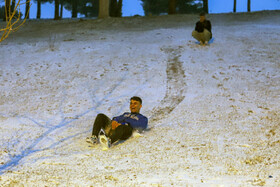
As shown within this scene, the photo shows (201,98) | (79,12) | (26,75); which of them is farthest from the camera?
(79,12)

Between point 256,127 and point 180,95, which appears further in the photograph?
point 180,95

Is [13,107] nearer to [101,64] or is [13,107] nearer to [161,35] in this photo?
[101,64]

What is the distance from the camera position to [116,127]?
17.6ft

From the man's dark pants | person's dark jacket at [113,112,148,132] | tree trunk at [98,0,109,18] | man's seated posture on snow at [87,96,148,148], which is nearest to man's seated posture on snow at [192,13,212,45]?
man's seated posture on snow at [87,96,148,148]

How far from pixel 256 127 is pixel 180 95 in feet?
8.34

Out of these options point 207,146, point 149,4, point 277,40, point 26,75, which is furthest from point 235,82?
point 149,4

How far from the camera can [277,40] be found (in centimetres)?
1291

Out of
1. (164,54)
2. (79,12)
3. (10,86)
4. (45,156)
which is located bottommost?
(45,156)

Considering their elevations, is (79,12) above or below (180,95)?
above

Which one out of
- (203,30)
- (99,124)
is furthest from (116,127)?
(203,30)

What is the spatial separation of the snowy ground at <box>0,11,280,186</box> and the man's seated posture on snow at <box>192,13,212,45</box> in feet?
1.36

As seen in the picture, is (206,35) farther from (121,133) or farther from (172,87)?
(121,133)

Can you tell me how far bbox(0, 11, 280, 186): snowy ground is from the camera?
13.9ft

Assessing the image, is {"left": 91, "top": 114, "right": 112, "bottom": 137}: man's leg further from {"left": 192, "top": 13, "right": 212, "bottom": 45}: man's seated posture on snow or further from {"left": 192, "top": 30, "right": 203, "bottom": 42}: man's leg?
{"left": 192, "top": 30, "right": 203, "bottom": 42}: man's leg
